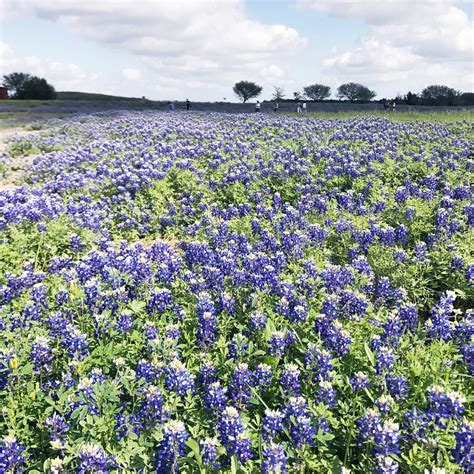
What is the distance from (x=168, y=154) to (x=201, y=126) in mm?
5797

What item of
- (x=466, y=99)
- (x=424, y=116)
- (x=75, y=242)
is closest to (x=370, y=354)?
(x=75, y=242)

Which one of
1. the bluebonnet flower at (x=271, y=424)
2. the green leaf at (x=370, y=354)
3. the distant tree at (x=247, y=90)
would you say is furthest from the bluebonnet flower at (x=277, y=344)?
the distant tree at (x=247, y=90)

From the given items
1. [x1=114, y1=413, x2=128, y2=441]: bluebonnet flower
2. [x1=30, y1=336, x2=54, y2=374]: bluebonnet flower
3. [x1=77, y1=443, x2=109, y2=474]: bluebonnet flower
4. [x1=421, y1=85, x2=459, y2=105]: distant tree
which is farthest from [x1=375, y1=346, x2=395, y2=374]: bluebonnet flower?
[x1=421, y1=85, x2=459, y2=105]: distant tree

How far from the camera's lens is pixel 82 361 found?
143 inches

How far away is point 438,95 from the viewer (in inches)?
2119

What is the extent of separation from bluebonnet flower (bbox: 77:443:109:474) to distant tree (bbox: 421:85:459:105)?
163ft

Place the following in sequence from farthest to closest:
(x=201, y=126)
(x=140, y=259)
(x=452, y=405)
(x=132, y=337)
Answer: (x=201, y=126)
(x=140, y=259)
(x=132, y=337)
(x=452, y=405)

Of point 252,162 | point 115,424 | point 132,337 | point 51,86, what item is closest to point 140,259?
point 132,337

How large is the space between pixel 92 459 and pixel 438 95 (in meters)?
59.4

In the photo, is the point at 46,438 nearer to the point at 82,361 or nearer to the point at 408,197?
the point at 82,361

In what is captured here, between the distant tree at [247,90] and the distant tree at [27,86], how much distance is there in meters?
29.8

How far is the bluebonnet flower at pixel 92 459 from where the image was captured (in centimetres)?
263

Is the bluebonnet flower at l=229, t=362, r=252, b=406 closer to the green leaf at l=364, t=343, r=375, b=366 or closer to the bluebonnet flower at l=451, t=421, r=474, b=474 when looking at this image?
the green leaf at l=364, t=343, r=375, b=366

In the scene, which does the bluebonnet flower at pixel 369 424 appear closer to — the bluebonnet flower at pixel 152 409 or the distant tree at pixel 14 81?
the bluebonnet flower at pixel 152 409
